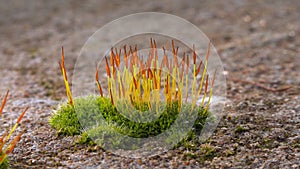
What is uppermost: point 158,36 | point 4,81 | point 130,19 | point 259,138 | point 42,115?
point 130,19

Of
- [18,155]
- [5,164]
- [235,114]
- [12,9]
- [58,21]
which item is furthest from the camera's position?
[12,9]

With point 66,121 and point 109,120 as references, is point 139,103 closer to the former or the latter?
point 109,120

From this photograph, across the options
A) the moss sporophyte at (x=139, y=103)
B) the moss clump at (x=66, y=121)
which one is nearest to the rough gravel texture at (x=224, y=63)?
the moss clump at (x=66, y=121)

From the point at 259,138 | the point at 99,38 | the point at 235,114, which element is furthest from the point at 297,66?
the point at 99,38

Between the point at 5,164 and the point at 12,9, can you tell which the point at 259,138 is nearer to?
the point at 5,164

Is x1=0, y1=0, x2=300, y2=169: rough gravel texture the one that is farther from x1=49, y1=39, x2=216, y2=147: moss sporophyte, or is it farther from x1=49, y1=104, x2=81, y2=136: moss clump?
x1=49, y1=39, x2=216, y2=147: moss sporophyte

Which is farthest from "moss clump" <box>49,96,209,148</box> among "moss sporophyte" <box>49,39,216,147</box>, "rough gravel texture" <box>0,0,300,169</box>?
"rough gravel texture" <box>0,0,300,169</box>

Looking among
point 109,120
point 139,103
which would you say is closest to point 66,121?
point 109,120
